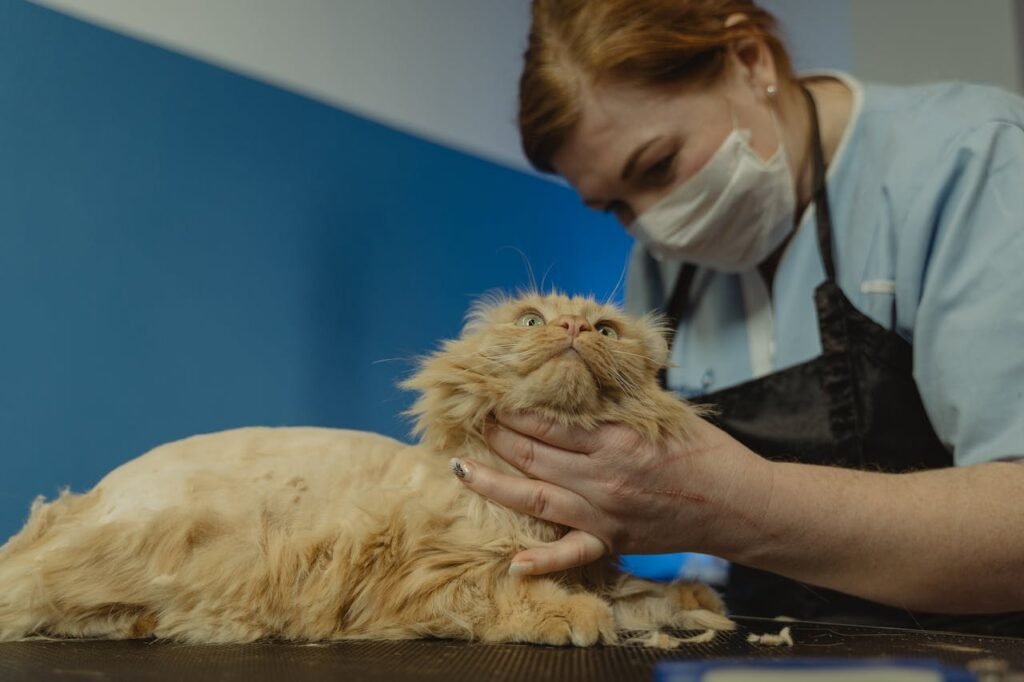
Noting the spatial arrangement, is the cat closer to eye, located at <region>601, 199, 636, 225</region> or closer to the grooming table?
the grooming table

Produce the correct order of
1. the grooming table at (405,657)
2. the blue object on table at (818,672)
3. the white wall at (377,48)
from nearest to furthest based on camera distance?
the blue object on table at (818,672), the grooming table at (405,657), the white wall at (377,48)

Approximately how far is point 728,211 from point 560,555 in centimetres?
82

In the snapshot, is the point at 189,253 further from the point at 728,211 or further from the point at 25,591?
the point at 728,211

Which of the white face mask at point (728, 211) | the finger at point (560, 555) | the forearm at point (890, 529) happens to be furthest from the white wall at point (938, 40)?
the finger at point (560, 555)

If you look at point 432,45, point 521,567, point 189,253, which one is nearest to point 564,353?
point 521,567

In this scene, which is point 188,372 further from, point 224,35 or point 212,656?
point 212,656

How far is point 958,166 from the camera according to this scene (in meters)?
1.24

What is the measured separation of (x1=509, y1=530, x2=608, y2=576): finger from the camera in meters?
0.89

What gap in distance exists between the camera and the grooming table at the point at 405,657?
0.71 meters

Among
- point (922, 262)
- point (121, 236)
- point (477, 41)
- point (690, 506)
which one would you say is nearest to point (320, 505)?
point (690, 506)

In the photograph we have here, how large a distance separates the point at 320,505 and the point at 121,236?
83 cm

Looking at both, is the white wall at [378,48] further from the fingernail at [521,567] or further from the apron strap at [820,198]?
the fingernail at [521,567]

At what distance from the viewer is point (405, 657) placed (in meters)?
0.80

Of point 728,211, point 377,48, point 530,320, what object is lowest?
point 530,320
